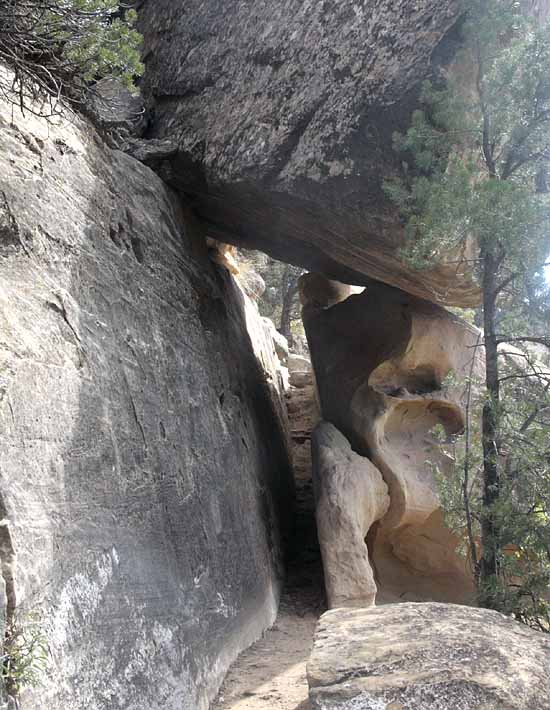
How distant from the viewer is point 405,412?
9375mm

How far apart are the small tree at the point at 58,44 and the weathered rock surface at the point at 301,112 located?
208cm

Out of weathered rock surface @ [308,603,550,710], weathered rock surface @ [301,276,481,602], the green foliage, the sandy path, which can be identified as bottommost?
the sandy path

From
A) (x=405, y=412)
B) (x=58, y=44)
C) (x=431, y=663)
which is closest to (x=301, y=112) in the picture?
(x=58, y=44)

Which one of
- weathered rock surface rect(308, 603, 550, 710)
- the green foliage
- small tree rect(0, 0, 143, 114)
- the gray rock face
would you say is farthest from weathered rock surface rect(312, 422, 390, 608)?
small tree rect(0, 0, 143, 114)

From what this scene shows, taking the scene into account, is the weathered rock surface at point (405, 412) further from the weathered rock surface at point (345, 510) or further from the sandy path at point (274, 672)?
the sandy path at point (274, 672)

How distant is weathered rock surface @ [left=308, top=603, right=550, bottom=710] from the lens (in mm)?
3764

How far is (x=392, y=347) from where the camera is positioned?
9.23m

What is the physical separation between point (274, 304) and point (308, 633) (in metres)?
11.5

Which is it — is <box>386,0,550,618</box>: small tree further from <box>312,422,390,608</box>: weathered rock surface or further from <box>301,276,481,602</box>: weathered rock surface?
<box>301,276,481,602</box>: weathered rock surface

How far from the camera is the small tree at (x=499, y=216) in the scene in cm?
596

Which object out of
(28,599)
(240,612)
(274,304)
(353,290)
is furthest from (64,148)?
(274,304)

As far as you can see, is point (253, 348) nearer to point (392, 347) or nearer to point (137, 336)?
point (392, 347)

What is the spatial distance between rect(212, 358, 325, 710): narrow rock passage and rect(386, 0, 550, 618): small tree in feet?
5.52

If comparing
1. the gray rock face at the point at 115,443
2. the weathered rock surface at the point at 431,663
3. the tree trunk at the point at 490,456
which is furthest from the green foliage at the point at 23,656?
the tree trunk at the point at 490,456
